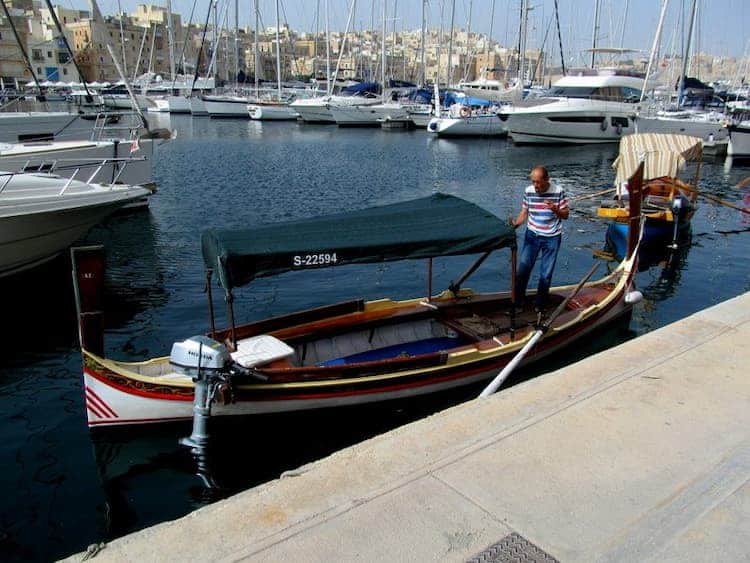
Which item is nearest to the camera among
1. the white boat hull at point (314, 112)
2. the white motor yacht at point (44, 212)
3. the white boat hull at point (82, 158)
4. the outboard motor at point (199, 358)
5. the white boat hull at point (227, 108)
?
the outboard motor at point (199, 358)

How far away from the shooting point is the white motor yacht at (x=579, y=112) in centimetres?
4794

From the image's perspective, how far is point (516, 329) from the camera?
408 inches

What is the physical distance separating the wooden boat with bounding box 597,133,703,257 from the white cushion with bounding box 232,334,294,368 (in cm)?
1298

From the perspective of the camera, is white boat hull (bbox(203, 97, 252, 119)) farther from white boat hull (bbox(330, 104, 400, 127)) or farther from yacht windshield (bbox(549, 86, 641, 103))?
yacht windshield (bbox(549, 86, 641, 103))

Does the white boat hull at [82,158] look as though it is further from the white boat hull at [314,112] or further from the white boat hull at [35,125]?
the white boat hull at [314,112]

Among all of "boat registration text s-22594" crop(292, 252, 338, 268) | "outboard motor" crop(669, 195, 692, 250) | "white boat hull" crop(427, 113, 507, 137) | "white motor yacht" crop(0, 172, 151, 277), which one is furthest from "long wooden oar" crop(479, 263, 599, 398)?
"white boat hull" crop(427, 113, 507, 137)

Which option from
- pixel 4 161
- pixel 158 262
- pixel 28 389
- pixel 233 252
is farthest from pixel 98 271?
pixel 4 161

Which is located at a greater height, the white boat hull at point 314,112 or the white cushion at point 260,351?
the white boat hull at point 314,112

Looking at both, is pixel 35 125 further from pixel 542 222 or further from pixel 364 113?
pixel 364 113

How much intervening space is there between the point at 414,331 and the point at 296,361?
2.29m

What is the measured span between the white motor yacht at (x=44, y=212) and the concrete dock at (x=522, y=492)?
1135cm

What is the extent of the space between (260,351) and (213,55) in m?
77.0

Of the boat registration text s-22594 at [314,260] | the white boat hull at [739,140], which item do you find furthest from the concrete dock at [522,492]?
the white boat hull at [739,140]

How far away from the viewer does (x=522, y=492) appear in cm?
484
